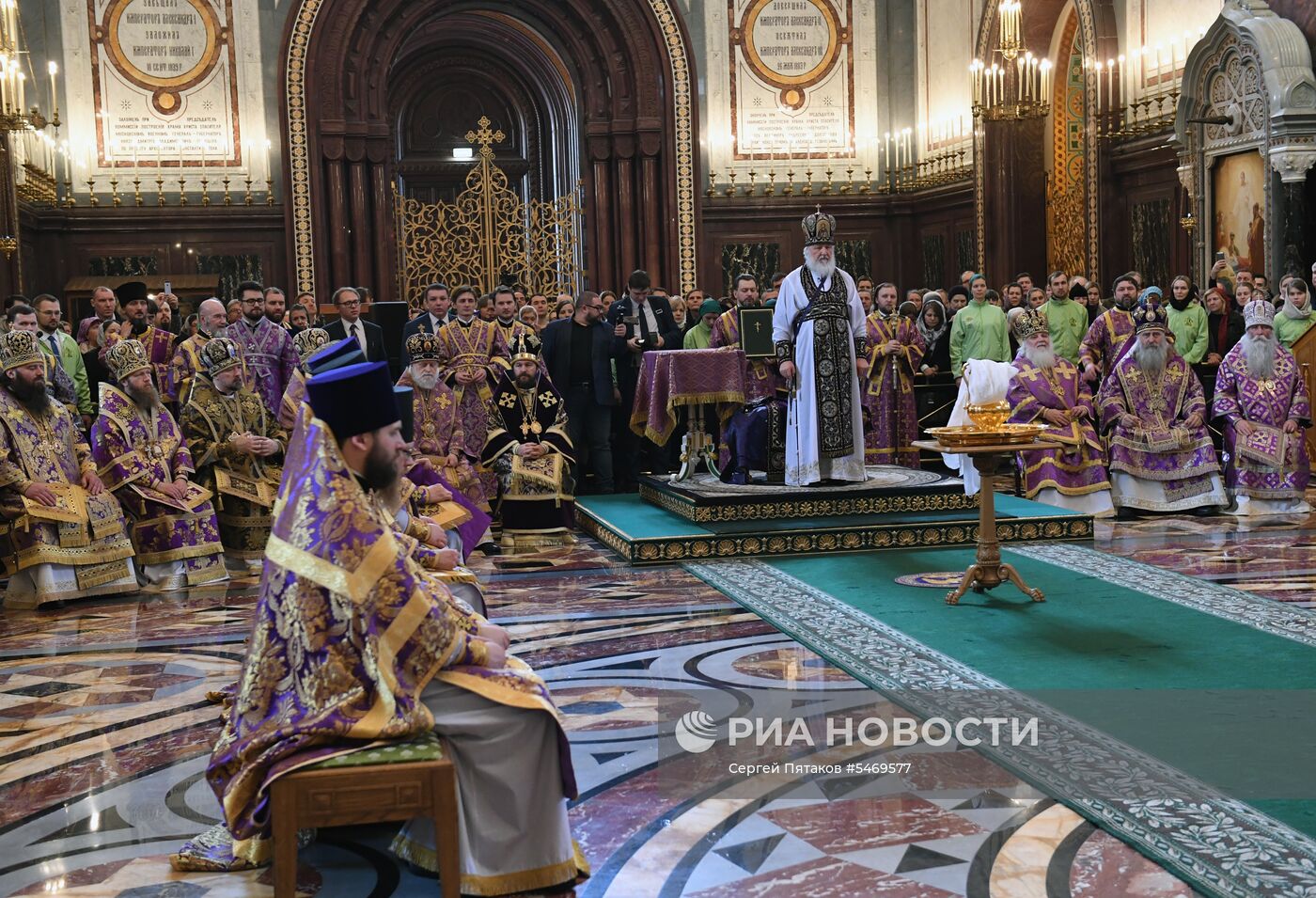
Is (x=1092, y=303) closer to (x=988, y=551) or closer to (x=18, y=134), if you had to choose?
(x=988, y=551)

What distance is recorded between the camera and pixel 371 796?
3.48m

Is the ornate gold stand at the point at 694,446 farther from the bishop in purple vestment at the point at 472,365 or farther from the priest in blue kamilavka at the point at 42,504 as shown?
the priest in blue kamilavka at the point at 42,504

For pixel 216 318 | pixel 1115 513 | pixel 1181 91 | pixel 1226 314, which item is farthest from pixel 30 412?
pixel 1181 91

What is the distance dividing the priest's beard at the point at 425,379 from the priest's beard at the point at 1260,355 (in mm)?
5763

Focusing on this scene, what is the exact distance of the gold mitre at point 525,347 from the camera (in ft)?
32.3

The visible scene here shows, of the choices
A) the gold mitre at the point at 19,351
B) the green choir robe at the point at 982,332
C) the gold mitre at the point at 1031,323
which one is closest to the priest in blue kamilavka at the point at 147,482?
the gold mitre at the point at 19,351

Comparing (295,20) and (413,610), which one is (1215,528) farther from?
(295,20)

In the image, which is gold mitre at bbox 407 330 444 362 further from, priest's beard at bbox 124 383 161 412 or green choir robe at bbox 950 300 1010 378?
green choir robe at bbox 950 300 1010 378

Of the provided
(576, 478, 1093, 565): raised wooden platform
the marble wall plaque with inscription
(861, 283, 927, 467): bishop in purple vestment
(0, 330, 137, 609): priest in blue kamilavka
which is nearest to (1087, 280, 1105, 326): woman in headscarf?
(861, 283, 927, 467): bishop in purple vestment

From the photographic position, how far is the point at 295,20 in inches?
698

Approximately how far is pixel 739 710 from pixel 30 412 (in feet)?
16.5

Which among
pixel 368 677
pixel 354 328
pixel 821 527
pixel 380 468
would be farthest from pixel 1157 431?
pixel 368 677

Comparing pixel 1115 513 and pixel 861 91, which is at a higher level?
pixel 861 91

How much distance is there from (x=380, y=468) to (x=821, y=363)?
631cm
